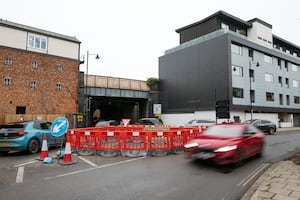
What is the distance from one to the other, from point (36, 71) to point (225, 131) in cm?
2966

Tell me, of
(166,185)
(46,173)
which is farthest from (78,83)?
(166,185)

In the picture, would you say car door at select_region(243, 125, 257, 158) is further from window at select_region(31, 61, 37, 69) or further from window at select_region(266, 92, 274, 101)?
window at select_region(266, 92, 274, 101)

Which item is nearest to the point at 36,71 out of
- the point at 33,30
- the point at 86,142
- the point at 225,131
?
the point at 33,30

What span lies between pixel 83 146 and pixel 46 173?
2.98 metres

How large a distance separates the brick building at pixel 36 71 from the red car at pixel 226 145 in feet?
89.7

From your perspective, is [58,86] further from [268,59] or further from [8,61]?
[268,59]

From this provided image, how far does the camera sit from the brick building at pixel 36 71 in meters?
26.3

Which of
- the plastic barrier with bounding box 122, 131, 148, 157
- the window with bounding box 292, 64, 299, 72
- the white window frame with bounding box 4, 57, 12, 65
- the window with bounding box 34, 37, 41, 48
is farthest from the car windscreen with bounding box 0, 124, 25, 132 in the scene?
the window with bounding box 292, 64, 299, 72

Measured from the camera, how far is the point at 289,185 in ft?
14.9

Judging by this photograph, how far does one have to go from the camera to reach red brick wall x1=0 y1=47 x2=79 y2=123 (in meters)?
26.2

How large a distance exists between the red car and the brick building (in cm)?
2734

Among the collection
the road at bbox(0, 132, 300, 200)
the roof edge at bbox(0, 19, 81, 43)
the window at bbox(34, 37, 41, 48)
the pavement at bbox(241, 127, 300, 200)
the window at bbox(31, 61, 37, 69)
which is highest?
the roof edge at bbox(0, 19, 81, 43)

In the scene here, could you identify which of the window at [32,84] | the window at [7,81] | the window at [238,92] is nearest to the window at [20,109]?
the window at [32,84]

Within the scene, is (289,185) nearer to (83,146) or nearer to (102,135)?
(102,135)
